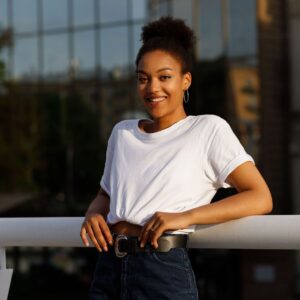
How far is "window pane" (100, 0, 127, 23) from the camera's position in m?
20.1

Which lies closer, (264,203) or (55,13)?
(264,203)

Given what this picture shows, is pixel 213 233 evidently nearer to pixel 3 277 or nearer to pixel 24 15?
pixel 3 277

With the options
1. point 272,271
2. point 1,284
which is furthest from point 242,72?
point 1,284

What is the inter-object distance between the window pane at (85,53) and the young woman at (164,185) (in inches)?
731

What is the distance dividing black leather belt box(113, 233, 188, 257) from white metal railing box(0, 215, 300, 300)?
2.0 inches

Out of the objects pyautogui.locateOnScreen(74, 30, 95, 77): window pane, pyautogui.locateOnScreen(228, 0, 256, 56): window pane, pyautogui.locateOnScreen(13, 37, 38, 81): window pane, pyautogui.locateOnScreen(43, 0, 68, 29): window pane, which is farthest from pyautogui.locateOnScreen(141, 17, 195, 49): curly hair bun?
pyautogui.locateOnScreen(13, 37, 38, 81): window pane

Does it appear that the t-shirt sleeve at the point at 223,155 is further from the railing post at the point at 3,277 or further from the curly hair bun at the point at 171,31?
the railing post at the point at 3,277

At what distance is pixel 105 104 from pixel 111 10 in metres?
2.54

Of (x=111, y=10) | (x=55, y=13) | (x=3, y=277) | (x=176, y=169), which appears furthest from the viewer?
(x=55, y=13)

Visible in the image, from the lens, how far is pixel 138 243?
69.4 inches

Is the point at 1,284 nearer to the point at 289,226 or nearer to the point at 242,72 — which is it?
the point at 289,226

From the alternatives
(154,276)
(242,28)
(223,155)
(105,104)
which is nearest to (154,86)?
(223,155)

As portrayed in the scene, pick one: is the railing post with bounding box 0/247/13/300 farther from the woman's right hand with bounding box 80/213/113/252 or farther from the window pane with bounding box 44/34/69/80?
the window pane with bounding box 44/34/69/80

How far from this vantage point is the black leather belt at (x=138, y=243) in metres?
1.74
